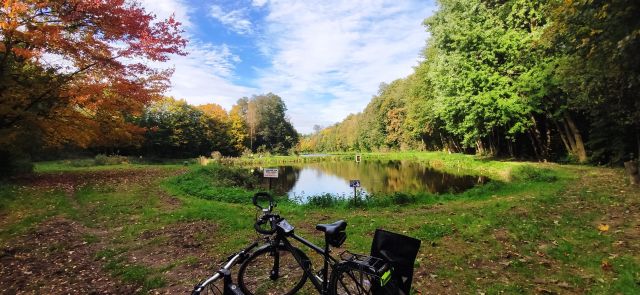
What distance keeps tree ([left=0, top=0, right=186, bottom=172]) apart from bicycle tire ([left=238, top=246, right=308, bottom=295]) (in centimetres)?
1282

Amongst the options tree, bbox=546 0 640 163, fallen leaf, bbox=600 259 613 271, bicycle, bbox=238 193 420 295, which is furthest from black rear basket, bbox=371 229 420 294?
tree, bbox=546 0 640 163

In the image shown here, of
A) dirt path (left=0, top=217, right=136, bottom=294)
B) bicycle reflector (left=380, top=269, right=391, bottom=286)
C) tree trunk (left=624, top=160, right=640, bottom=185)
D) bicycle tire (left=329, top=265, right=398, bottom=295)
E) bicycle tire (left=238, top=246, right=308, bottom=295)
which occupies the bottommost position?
dirt path (left=0, top=217, right=136, bottom=294)

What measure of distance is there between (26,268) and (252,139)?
57473 millimetres

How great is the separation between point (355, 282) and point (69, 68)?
17.4 metres

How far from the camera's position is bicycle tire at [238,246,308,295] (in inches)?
177

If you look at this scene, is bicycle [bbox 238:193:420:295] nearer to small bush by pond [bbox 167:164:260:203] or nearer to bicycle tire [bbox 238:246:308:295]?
bicycle tire [bbox 238:246:308:295]

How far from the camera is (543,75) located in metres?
18.7

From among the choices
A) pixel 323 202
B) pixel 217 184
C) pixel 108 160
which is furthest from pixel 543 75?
pixel 108 160

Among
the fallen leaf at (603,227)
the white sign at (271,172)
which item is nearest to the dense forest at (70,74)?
the white sign at (271,172)

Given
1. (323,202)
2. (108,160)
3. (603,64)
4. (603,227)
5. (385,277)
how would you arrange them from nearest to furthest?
(385,277) < (603,227) < (603,64) < (323,202) < (108,160)

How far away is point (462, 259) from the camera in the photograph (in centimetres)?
584

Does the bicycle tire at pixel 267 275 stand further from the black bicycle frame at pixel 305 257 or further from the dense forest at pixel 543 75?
the dense forest at pixel 543 75

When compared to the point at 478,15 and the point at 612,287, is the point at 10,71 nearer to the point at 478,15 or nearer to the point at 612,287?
the point at 612,287

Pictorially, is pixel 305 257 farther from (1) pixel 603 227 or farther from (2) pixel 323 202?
(2) pixel 323 202
